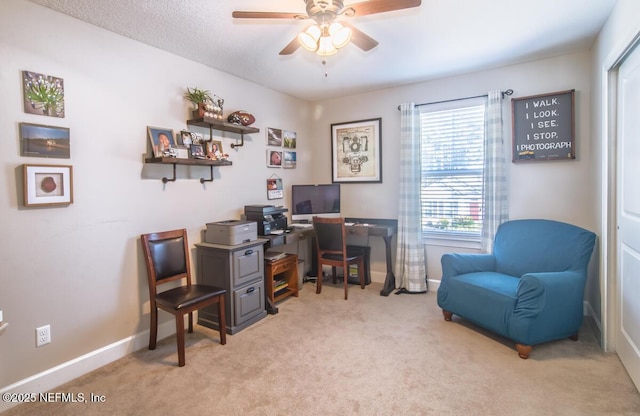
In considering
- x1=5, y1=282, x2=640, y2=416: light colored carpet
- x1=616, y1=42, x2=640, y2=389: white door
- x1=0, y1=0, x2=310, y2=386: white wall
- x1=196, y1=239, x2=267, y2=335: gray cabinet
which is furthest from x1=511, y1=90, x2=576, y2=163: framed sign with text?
x1=0, y1=0, x2=310, y2=386: white wall

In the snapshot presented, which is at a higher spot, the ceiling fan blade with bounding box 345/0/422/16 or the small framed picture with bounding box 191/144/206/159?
the ceiling fan blade with bounding box 345/0/422/16

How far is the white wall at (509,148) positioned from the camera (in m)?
2.97

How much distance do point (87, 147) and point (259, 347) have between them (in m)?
1.94

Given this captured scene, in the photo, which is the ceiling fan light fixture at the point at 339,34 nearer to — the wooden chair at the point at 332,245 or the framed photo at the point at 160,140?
the framed photo at the point at 160,140

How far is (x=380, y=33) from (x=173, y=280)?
2.60 meters

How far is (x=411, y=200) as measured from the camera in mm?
3715

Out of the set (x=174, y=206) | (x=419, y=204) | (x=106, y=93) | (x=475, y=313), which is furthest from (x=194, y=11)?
(x=475, y=313)

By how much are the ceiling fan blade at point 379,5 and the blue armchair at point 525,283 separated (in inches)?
78.0

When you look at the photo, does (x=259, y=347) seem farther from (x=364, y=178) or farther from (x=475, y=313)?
(x=364, y=178)

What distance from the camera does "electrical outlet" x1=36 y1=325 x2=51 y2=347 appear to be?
2.03m

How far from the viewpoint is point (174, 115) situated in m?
2.83

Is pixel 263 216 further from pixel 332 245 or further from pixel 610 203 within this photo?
pixel 610 203

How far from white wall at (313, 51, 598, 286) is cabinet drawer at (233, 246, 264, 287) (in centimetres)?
173

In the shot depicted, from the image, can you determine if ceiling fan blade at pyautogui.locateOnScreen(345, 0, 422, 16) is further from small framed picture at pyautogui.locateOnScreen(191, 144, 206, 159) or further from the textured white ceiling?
small framed picture at pyautogui.locateOnScreen(191, 144, 206, 159)
